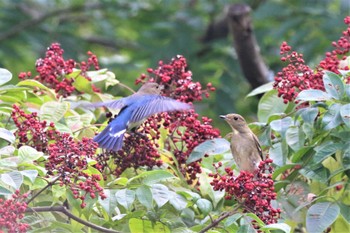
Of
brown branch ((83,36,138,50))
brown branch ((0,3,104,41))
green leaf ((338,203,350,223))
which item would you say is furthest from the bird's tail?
brown branch ((83,36,138,50))

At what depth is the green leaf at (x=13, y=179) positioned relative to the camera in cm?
399

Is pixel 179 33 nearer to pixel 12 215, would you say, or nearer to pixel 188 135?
pixel 188 135

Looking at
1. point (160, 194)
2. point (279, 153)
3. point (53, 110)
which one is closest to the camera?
point (160, 194)

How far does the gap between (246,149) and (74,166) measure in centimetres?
119

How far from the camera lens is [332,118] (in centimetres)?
465

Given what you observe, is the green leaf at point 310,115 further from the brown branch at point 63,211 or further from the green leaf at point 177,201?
the brown branch at point 63,211

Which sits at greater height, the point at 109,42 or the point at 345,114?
the point at 109,42

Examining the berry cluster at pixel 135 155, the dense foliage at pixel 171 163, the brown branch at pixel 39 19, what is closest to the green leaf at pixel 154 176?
the dense foliage at pixel 171 163

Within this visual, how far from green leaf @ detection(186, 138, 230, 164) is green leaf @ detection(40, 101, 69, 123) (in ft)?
2.41

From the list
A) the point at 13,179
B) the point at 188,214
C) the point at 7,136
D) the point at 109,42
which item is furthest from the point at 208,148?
the point at 109,42

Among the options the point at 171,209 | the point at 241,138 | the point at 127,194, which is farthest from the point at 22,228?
the point at 241,138

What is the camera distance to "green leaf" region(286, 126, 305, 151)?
483 cm

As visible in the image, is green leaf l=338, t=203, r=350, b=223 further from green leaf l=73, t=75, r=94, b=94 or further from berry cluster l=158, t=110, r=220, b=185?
green leaf l=73, t=75, r=94, b=94

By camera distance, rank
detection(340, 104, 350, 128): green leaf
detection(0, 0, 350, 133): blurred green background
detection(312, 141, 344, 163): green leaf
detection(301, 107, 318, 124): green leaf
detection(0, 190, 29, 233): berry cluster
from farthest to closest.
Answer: detection(0, 0, 350, 133): blurred green background → detection(301, 107, 318, 124): green leaf → detection(312, 141, 344, 163): green leaf → detection(340, 104, 350, 128): green leaf → detection(0, 190, 29, 233): berry cluster
